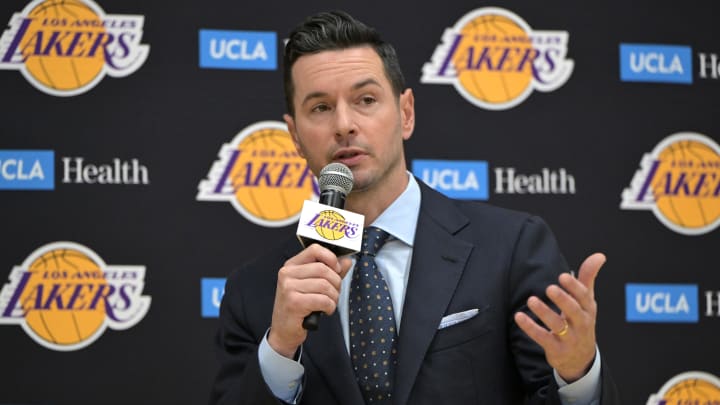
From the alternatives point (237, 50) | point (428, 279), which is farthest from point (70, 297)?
point (428, 279)

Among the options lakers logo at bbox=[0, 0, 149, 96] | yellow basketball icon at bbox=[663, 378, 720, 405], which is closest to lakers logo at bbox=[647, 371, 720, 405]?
yellow basketball icon at bbox=[663, 378, 720, 405]

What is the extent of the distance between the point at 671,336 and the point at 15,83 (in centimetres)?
264

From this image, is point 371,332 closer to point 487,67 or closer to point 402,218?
point 402,218

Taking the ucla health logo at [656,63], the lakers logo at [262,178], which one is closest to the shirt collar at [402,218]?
the lakers logo at [262,178]

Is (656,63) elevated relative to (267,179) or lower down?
elevated

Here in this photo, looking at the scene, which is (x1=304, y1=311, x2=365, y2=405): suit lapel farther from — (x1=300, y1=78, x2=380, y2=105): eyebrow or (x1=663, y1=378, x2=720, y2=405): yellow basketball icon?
(x1=663, y1=378, x2=720, y2=405): yellow basketball icon

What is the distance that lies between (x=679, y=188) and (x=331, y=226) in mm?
2109

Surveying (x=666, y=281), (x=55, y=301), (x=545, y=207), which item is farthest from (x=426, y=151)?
(x=55, y=301)

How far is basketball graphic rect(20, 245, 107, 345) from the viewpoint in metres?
2.94

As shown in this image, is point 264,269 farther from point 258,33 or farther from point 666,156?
point 666,156

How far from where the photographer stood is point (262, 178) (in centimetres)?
307

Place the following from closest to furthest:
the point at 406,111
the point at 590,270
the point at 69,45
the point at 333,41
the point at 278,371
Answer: the point at 590,270, the point at 278,371, the point at 333,41, the point at 406,111, the point at 69,45

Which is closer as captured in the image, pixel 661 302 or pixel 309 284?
pixel 309 284

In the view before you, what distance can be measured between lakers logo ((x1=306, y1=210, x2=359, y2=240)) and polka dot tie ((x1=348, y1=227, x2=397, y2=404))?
32 cm
